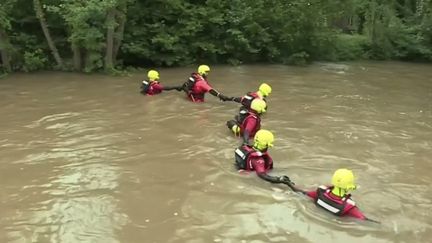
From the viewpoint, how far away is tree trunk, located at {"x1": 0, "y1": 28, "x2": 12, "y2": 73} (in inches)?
733

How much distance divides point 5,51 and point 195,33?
23.5 ft

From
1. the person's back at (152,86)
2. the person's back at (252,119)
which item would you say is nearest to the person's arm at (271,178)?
the person's back at (252,119)

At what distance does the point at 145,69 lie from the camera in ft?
69.9

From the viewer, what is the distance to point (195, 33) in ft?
72.9

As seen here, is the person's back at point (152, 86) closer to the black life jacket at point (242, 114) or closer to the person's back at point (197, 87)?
the person's back at point (197, 87)

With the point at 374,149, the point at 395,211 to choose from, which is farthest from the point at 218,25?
the point at 395,211

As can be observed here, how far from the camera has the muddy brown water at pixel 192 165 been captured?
7258 mm

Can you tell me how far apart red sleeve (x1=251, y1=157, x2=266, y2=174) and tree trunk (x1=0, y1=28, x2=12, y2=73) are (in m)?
12.6

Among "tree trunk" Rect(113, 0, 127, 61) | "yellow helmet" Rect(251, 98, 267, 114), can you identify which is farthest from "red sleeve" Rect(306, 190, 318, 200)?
"tree trunk" Rect(113, 0, 127, 61)

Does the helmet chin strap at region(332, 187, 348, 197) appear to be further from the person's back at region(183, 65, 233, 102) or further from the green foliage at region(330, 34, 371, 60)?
the green foliage at region(330, 34, 371, 60)

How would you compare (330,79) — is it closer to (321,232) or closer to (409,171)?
(409,171)

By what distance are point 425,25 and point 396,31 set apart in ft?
4.87

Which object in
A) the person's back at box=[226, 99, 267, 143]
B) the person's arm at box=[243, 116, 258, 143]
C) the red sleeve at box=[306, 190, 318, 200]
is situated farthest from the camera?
the person's back at box=[226, 99, 267, 143]

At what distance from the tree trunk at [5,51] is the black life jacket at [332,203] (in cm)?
1414
